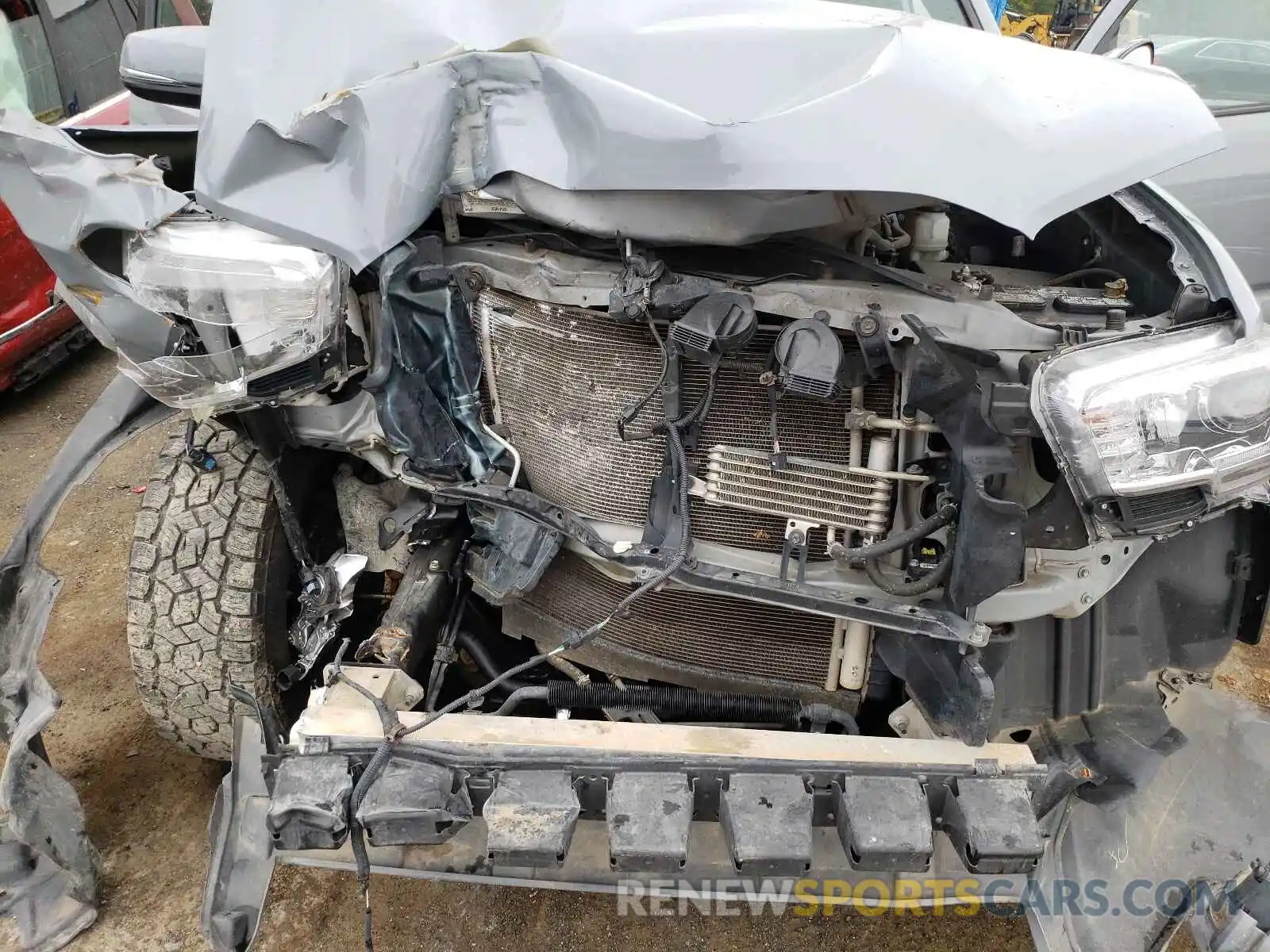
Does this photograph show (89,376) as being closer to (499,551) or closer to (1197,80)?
(499,551)

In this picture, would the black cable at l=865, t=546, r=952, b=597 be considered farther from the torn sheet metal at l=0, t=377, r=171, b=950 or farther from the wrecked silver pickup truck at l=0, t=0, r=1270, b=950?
the torn sheet metal at l=0, t=377, r=171, b=950

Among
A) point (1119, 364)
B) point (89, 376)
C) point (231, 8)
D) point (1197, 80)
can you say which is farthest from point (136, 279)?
point (89, 376)

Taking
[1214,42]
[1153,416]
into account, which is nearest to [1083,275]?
[1153,416]

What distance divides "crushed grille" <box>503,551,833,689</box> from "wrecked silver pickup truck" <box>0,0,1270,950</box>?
0.4 inches

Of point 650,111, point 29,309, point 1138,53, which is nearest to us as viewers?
point 650,111

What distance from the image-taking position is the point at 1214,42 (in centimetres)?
358

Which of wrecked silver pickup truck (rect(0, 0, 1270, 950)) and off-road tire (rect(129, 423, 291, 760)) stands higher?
wrecked silver pickup truck (rect(0, 0, 1270, 950))

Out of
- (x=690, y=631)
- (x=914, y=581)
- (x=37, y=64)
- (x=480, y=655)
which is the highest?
(x=914, y=581)

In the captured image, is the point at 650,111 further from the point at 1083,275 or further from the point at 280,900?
the point at 280,900

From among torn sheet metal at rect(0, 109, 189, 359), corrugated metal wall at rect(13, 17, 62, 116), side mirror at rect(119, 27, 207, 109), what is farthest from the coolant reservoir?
corrugated metal wall at rect(13, 17, 62, 116)

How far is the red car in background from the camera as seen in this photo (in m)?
4.51

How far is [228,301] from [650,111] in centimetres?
90

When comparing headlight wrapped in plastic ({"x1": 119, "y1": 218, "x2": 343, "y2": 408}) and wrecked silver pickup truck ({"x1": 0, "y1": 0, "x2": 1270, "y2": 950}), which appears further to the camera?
headlight wrapped in plastic ({"x1": 119, "y1": 218, "x2": 343, "y2": 408})

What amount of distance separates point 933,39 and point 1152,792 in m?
1.70
